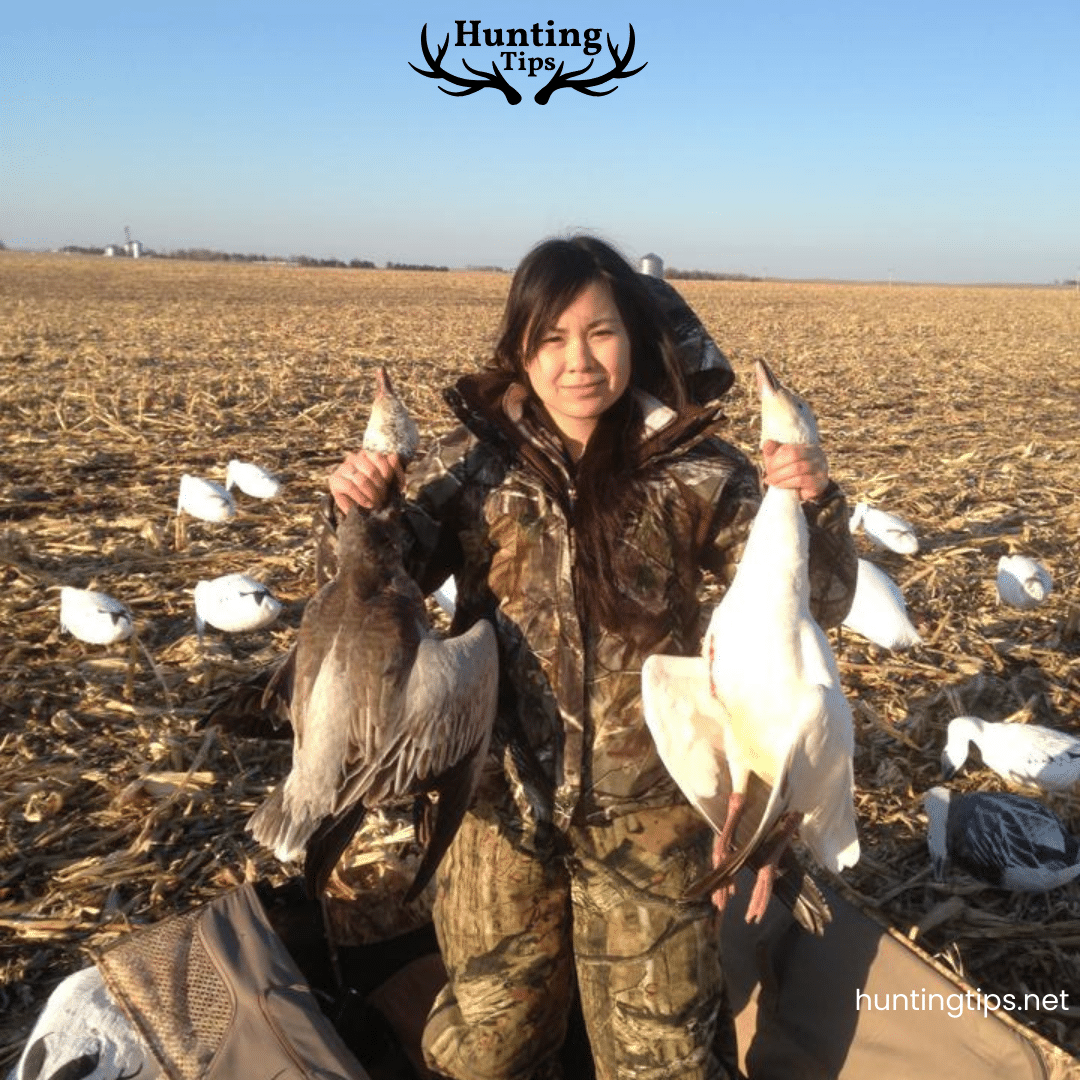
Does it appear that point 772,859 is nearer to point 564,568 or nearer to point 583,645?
point 583,645

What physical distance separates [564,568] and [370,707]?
27.8 inches

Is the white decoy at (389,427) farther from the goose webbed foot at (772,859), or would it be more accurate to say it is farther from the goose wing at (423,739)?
the goose webbed foot at (772,859)

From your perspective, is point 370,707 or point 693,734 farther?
point 693,734

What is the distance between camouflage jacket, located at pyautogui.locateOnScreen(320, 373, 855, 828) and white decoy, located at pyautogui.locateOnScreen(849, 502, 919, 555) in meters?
3.97

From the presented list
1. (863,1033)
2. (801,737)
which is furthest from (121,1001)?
(863,1033)

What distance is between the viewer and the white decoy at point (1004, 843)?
3.37m

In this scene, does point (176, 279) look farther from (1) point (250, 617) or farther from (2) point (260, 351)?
(1) point (250, 617)

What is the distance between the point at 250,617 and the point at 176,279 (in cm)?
4957

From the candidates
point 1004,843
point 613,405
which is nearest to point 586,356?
point 613,405

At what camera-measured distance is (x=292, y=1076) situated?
2408mm

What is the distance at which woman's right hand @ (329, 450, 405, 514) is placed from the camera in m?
2.38

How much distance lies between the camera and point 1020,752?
384cm

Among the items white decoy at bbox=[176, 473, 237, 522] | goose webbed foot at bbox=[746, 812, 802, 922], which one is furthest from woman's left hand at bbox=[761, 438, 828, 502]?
white decoy at bbox=[176, 473, 237, 522]


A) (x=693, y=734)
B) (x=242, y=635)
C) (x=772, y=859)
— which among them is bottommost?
(x=242, y=635)
